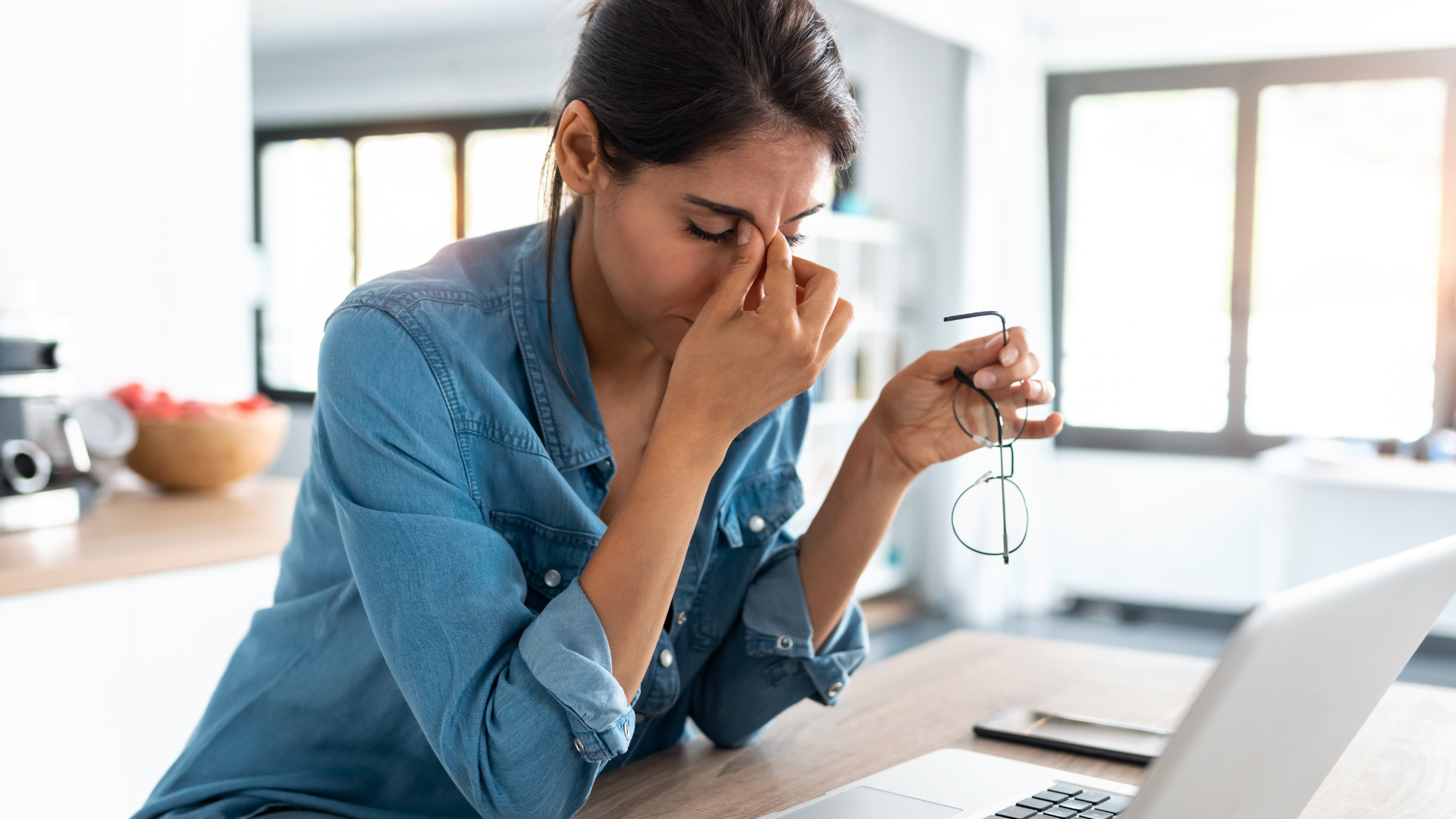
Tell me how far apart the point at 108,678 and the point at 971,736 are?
1.22m

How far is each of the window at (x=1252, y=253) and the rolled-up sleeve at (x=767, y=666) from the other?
4.12 m

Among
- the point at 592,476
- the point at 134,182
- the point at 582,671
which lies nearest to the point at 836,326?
the point at 592,476

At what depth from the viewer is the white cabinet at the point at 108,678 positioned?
1.51 meters

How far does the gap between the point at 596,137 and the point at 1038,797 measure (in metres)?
0.62

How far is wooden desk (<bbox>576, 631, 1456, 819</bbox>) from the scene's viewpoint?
0.91m

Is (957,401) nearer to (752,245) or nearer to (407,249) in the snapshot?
(752,245)

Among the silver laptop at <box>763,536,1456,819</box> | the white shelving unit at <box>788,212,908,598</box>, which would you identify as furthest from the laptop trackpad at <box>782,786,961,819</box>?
the white shelving unit at <box>788,212,908,598</box>

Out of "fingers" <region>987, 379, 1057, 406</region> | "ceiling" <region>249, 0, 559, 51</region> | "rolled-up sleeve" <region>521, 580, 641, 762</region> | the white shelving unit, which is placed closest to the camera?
"rolled-up sleeve" <region>521, 580, 641, 762</region>

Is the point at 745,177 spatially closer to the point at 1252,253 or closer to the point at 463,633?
the point at 463,633

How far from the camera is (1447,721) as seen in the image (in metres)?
1.11

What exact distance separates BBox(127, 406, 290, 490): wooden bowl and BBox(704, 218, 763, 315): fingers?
1518mm

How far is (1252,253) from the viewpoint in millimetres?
4676

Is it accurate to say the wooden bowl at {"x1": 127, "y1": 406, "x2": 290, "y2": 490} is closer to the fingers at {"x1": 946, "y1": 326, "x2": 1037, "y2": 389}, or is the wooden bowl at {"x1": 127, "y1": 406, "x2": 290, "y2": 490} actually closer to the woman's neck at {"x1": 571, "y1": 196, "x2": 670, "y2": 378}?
the woman's neck at {"x1": 571, "y1": 196, "x2": 670, "y2": 378}

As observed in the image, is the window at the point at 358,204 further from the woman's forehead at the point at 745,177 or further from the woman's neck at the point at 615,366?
the woman's forehead at the point at 745,177
